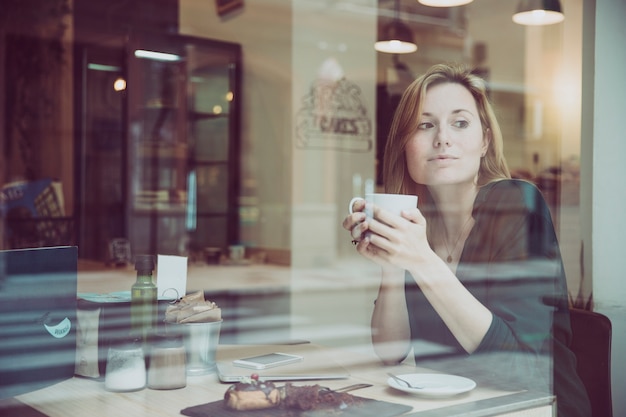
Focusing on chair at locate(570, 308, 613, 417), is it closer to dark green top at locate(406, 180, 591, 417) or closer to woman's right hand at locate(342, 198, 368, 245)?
dark green top at locate(406, 180, 591, 417)

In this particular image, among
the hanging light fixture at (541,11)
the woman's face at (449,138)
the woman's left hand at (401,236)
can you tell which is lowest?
the woman's left hand at (401,236)

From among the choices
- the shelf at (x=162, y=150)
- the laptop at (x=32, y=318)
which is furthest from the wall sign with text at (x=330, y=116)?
the laptop at (x=32, y=318)

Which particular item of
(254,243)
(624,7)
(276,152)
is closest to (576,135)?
(624,7)

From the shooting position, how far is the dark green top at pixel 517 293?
5.05ft

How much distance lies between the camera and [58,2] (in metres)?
4.90

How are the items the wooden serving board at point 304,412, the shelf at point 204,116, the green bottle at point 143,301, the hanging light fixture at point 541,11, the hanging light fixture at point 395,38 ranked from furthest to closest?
the shelf at point 204,116 → the hanging light fixture at point 395,38 → the hanging light fixture at point 541,11 → the green bottle at point 143,301 → the wooden serving board at point 304,412

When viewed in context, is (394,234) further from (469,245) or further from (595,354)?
(595,354)

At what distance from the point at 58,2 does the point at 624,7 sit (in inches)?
165

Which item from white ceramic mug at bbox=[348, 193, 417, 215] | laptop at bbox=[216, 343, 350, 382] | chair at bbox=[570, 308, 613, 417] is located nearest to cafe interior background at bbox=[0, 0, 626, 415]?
laptop at bbox=[216, 343, 350, 382]

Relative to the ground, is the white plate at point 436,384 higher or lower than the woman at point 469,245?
lower

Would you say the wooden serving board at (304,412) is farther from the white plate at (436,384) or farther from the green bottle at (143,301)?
the green bottle at (143,301)

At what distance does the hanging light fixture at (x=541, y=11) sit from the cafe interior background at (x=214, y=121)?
3.19 ft

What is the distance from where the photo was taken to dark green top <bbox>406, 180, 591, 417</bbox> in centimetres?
154

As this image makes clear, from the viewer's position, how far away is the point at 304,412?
4.06 ft
